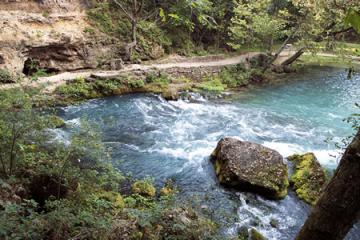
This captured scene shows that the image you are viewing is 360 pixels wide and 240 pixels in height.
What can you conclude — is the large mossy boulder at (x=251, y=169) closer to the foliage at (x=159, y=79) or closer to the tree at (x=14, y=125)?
the tree at (x=14, y=125)

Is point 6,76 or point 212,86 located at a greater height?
point 6,76

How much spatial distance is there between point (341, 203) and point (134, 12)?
55.5ft

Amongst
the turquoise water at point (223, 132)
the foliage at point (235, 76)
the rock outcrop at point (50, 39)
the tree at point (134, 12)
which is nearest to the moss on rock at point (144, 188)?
the turquoise water at point (223, 132)

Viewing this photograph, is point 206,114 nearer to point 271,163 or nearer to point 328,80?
point 271,163

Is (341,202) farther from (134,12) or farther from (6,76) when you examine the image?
(134,12)

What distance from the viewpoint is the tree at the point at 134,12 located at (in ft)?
53.6

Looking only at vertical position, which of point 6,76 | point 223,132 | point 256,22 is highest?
point 256,22

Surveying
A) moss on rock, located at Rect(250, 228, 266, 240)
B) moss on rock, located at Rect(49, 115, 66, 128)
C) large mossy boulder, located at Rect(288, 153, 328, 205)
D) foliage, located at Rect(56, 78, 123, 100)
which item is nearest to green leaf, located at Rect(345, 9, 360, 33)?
moss on rock, located at Rect(49, 115, 66, 128)

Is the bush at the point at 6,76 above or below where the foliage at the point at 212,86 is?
above

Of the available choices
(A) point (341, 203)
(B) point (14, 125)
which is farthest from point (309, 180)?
(A) point (341, 203)

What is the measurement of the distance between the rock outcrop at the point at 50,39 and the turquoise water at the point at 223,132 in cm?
307

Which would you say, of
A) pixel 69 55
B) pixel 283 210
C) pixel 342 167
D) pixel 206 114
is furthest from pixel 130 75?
pixel 342 167

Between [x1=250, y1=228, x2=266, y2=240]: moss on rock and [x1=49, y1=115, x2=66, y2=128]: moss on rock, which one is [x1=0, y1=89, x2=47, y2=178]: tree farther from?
[x1=250, y1=228, x2=266, y2=240]: moss on rock

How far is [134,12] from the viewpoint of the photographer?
17.0m
